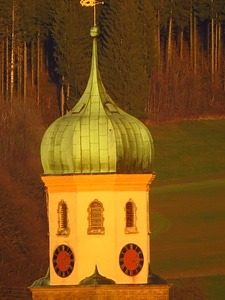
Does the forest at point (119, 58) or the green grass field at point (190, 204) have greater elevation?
the forest at point (119, 58)

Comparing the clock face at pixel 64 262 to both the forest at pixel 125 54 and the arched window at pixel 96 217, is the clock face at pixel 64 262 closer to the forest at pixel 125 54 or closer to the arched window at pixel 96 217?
the arched window at pixel 96 217

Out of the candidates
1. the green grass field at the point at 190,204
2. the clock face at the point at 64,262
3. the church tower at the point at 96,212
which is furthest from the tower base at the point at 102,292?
the green grass field at the point at 190,204

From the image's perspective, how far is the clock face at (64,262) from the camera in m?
55.6

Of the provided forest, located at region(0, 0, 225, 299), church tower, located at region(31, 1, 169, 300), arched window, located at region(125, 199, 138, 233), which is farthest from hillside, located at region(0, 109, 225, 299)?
arched window, located at region(125, 199, 138, 233)

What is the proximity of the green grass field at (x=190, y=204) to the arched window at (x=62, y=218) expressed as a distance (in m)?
33.0

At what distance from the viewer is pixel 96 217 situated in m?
55.8

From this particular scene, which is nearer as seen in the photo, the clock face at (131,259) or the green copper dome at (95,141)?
the clock face at (131,259)

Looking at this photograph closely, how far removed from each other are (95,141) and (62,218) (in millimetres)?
1611

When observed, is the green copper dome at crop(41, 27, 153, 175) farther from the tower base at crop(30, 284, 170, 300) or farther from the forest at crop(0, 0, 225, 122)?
the forest at crop(0, 0, 225, 122)

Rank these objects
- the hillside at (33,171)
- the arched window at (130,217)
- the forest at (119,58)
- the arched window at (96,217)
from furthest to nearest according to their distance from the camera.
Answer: the forest at (119,58)
the hillside at (33,171)
the arched window at (130,217)
the arched window at (96,217)

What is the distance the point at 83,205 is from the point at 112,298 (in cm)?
174

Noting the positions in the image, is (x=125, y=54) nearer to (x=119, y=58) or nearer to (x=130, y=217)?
(x=119, y=58)

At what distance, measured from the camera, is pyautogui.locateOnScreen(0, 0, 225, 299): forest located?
12656 centimetres

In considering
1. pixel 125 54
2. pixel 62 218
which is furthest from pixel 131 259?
pixel 125 54
